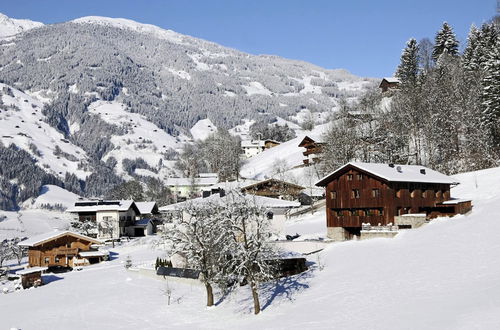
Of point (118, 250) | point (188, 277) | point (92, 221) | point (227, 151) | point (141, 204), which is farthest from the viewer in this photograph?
point (227, 151)

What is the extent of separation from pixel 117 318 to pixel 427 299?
22.5 metres

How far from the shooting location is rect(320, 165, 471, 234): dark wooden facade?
179ft

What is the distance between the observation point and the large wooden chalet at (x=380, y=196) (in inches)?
2152

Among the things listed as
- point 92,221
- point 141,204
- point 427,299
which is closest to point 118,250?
point 92,221

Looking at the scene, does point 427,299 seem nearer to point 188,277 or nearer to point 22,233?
point 188,277

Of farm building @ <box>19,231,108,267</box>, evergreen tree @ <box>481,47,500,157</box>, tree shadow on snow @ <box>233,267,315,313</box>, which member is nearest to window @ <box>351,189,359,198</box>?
tree shadow on snow @ <box>233,267,315,313</box>

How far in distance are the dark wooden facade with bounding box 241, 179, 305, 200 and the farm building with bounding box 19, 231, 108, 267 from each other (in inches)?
1168

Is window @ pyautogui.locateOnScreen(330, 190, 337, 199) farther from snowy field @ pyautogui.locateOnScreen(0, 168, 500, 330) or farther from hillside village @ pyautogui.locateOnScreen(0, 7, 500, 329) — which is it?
snowy field @ pyautogui.locateOnScreen(0, 168, 500, 330)

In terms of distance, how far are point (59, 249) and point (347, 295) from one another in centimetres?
5752

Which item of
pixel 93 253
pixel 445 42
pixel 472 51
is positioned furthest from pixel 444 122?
pixel 93 253

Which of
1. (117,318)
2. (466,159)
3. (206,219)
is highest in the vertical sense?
(466,159)

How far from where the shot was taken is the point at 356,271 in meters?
38.8

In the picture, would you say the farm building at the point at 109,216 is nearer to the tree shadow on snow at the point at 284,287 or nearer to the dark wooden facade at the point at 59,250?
the dark wooden facade at the point at 59,250

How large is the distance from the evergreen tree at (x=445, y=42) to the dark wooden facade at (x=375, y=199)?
222ft
